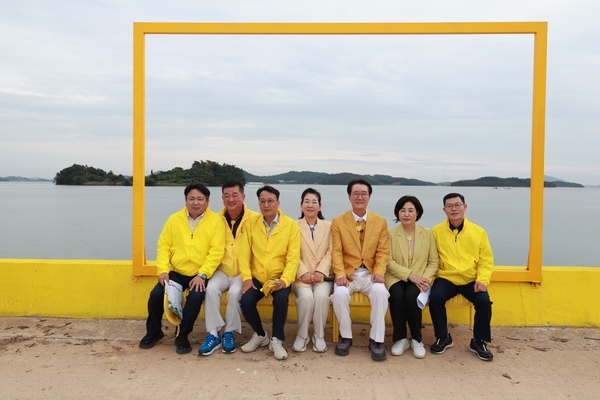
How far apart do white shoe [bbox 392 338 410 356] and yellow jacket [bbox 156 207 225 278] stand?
5.03ft

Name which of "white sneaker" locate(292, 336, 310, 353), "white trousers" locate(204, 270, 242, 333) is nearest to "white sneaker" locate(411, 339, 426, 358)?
"white sneaker" locate(292, 336, 310, 353)

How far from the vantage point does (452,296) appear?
3531 millimetres

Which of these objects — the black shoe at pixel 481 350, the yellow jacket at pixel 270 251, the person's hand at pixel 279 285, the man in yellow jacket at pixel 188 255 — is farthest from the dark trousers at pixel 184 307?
the black shoe at pixel 481 350

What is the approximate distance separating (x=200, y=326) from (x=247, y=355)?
86 centimetres

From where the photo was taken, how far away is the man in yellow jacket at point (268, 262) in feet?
11.2

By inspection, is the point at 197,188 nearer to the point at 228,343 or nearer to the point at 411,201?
the point at 228,343

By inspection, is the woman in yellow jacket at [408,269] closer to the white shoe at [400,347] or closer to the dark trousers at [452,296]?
the white shoe at [400,347]

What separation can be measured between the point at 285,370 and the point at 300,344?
37 centimetres

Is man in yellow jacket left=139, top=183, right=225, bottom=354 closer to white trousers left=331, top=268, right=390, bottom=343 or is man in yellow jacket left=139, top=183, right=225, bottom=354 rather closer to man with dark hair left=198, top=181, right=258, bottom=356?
man with dark hair left=198, top=181, right=258, bottom=356

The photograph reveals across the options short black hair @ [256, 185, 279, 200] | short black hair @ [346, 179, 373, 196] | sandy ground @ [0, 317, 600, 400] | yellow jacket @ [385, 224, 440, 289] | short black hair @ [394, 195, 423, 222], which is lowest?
sandy ground @ [0, 317, 600, 400]

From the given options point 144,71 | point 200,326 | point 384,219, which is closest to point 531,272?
point 384,219

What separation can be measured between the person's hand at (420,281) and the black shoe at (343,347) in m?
0.68

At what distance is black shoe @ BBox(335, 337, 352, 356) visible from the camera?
336 cm

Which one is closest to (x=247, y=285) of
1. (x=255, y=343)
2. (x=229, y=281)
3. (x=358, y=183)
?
(x=229, y=281)
